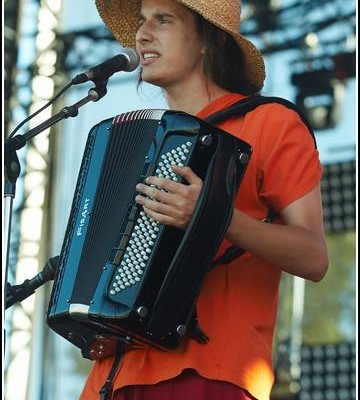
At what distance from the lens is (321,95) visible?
7582mm

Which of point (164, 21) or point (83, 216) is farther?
point (164, 21)

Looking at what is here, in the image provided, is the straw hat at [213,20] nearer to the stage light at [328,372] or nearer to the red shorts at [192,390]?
the red shorts at [192,390]

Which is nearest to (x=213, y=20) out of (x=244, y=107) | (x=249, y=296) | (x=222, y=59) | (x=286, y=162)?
(x=222, y=59)

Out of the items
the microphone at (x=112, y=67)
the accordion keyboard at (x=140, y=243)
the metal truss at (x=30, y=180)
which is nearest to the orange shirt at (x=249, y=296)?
the accordion keyboard at (x=140, y=243)

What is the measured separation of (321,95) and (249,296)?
14.9 feet

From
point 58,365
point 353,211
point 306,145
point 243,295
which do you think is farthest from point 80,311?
point 58,365

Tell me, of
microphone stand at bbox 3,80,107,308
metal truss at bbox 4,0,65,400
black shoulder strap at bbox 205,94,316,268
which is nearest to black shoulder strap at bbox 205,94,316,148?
black shoulder strap at bbox 205,94,316,268

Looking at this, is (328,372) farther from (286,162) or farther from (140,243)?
(140,243)

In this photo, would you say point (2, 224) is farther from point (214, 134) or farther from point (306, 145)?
point (306, 145)

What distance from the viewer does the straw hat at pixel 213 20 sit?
3.46 metres

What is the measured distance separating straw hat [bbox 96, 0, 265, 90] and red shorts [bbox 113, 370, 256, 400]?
3.10ft

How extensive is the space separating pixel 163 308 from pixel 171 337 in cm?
8

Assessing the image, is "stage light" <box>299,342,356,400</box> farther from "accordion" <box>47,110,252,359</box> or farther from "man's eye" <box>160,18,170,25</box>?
"accordion" <box>47,110,252,359</box>

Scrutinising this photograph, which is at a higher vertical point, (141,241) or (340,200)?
(141,241)
